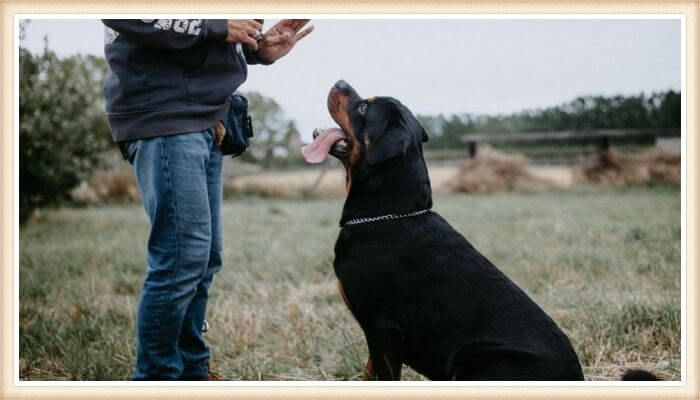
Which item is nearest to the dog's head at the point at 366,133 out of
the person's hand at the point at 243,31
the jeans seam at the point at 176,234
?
the person's hand at the point at 243,31

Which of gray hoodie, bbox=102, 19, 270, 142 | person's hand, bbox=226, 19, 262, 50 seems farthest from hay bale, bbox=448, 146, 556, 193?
gray hoodie, bbox=102, 19, 270, 142

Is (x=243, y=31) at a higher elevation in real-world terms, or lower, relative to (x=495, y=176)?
higher

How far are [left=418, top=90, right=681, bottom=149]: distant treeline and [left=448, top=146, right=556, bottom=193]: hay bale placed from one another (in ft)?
3.00

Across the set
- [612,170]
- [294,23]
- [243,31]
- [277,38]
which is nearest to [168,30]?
[243,31]

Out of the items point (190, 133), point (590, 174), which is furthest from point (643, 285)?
point (590, 174)

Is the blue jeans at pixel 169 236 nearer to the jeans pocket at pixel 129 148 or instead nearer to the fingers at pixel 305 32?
the jeans pocket at pixel 129 148

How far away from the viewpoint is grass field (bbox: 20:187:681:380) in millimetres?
2881

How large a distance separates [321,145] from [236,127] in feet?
1.39

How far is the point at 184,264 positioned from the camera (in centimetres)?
220

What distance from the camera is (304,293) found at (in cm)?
418

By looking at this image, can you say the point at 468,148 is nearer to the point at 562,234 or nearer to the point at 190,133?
the point at 562,234

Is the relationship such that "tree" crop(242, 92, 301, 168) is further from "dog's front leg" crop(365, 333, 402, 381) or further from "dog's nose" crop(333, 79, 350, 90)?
"dog's front leg" crop(365, 333, 402, 381)

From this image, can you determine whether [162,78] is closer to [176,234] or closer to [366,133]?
[176,234]

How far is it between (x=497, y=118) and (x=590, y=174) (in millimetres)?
3148
